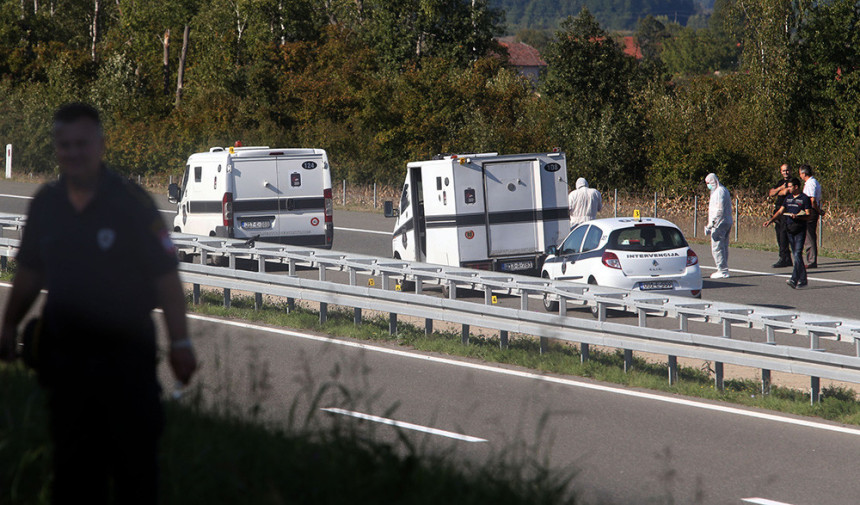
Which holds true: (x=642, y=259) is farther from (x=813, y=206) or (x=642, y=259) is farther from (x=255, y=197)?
(x=255, y=197)

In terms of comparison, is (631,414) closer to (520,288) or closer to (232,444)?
(520,288)

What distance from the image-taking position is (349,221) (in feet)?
104

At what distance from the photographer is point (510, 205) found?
719 inches

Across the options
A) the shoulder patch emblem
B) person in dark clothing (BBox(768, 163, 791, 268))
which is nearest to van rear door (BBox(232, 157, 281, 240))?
person in dark clothing (BBox(768, 163, 791, 268))

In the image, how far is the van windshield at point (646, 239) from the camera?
52.3 ft

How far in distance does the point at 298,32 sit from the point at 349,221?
1322 inches

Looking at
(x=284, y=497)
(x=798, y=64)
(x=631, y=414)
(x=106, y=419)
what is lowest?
(x=631, y=414)

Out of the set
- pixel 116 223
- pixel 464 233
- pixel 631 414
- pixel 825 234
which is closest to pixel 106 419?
pixel 116 223

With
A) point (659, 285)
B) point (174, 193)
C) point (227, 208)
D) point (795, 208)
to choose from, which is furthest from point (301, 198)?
point (795, 208)

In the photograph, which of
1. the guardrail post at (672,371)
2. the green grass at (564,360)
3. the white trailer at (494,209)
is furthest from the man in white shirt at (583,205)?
the guardrail post at (672,371)

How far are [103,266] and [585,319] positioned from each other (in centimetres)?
764

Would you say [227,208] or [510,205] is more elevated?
[227,208]

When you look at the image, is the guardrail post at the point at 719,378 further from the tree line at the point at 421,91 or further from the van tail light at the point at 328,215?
the tree line at the point at 421,91

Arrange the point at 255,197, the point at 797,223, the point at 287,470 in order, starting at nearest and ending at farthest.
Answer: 1. the point at 287,470
2. the point at 797,223
3. the point at 255,197
